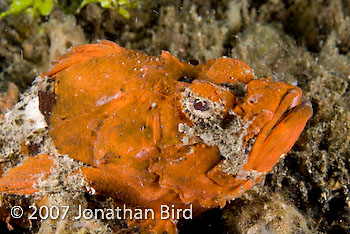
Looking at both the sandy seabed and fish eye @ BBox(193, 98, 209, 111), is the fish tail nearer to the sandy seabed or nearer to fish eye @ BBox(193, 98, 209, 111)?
the sandy seabed

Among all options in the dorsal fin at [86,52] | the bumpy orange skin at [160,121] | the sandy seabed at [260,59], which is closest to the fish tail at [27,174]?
the sandy seabed at [260,59]

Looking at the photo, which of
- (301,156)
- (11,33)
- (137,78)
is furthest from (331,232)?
(11,33)

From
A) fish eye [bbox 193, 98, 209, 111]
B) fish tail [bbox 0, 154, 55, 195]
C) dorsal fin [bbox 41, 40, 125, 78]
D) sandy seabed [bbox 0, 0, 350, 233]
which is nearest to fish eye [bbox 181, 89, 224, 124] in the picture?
fish eye [bbox 193, 98, 209, 111]

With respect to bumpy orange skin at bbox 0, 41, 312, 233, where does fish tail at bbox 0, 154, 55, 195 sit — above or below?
below

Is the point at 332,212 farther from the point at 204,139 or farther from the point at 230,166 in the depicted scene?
the point at 204,139

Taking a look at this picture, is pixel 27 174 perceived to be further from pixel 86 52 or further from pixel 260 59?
pixel 260 59

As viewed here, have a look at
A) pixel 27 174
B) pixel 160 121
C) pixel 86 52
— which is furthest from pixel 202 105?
pixel 27 174
